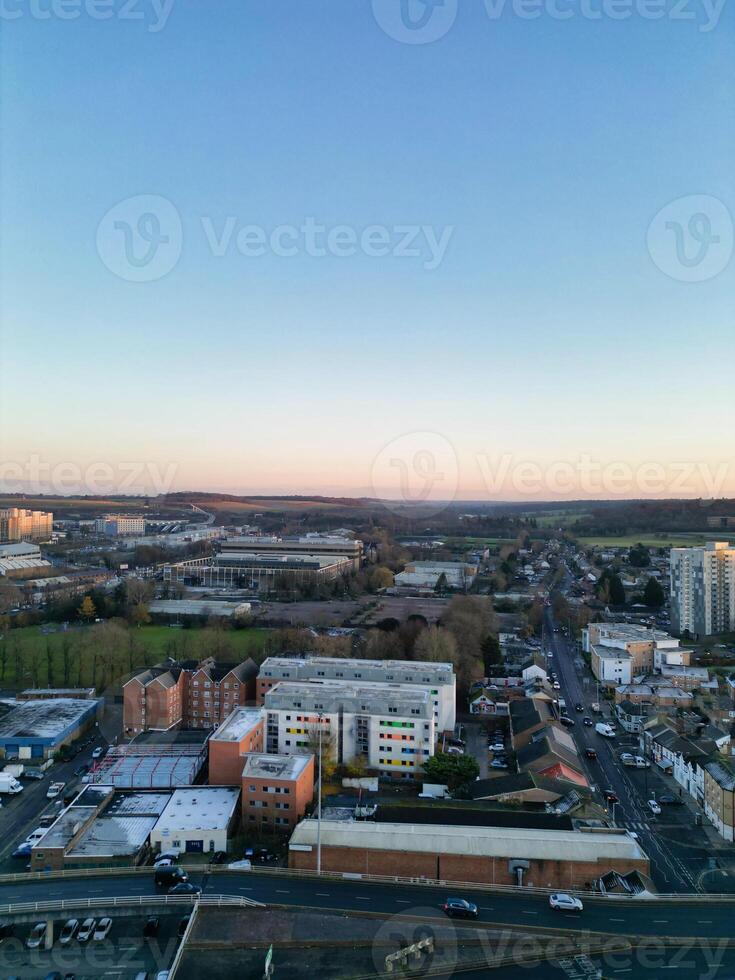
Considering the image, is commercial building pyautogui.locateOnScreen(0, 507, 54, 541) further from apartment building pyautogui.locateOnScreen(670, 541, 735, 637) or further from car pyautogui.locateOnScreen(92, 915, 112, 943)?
car pyautogui.locateOnScreen(92, 915, 112, 943)

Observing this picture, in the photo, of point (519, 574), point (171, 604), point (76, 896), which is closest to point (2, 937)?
point (76, 896)

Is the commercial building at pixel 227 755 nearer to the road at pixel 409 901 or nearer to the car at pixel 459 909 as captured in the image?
the road at pixel 409 901

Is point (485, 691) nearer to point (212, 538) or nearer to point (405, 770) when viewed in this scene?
point (405, 770)

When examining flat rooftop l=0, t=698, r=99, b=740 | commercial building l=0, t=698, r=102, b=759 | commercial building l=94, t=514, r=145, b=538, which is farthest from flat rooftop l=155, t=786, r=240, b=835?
commercial building l=94, t=514, r=145, b=538

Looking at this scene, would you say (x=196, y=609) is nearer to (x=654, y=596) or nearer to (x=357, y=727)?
(x=357, y=727)

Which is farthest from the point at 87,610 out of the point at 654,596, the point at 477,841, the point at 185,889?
the point at 654,596
